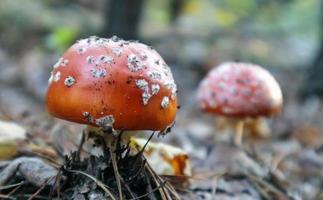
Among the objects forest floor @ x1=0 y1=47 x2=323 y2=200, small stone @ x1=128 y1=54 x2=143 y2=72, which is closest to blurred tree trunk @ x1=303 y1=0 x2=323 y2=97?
forest floor @ x1=0 y1=47 x2=323 y2=200

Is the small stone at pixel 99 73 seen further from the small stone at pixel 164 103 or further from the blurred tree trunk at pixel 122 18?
the blurred tree trunk at pixel 122 18

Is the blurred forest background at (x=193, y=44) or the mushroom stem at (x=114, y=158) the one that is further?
the blurred forest background at (x=193, y=44)

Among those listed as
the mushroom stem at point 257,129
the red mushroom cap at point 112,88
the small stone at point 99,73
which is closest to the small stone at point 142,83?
the red mushroom cap at point 112,88

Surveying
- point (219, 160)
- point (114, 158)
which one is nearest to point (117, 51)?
point (114, 158)

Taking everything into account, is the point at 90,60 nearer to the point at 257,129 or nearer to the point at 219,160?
the point at 219,160

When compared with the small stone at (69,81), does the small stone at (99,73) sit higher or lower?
higher

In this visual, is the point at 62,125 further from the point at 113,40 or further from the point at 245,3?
the point at 245,3

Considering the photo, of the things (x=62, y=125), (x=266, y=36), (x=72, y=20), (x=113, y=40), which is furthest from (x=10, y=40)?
(x=113, y=40)

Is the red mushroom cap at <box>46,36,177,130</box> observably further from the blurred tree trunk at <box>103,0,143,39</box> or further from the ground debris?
the blurred tree trunk at <box>103,0,143,39</box>
